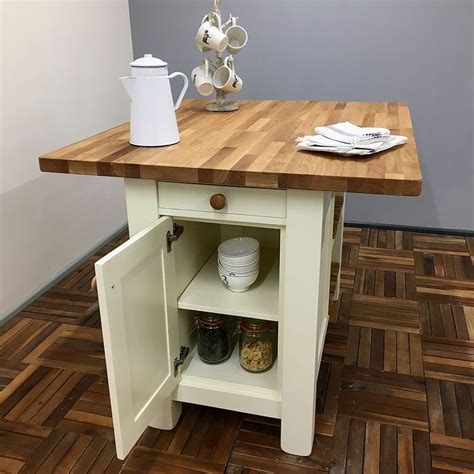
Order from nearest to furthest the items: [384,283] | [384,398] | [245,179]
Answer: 1. [245,179]
2. [384,398]
3. [384,283]

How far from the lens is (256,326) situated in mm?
1518

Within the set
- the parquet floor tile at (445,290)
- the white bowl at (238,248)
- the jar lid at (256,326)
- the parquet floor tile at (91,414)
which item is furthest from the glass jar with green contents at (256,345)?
the parquet floor tile at (445,290)

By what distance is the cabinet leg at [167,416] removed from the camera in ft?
5.01

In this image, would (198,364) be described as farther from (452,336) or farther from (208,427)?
(452,336)

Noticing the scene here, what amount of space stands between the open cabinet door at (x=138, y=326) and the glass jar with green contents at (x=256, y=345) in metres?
0.21

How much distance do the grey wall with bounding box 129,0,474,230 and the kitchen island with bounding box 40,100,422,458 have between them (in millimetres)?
1172

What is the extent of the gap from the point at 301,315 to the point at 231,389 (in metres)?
0.34

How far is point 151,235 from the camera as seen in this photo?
49.1 inches

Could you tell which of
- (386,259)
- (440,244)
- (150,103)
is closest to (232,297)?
(150,103)

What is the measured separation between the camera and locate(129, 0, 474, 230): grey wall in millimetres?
2602

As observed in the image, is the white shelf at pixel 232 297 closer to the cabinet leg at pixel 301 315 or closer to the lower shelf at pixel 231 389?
the cabinet leg at pixel 301 315

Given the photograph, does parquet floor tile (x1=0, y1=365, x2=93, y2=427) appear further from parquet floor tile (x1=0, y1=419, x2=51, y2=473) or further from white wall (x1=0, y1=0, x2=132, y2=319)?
white wall (x1=0, y1=0, x2=132, y2=319)

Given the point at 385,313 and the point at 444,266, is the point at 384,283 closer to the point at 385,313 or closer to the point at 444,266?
the point at 385,313

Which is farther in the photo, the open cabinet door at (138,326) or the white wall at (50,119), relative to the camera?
the white wall at (50,119)
